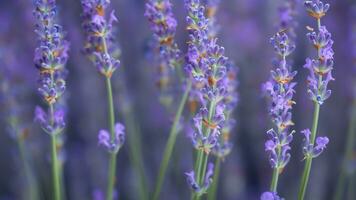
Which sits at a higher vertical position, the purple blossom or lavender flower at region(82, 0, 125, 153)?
lavender flower at region(82, 0, 125, 153)

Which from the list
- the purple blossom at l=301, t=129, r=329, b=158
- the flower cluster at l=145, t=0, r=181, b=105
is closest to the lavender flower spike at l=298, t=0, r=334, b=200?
the purple blossom at l=301, t=129, r=329, b=158

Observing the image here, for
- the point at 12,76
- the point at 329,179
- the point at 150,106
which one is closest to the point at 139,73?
the point at 150,106

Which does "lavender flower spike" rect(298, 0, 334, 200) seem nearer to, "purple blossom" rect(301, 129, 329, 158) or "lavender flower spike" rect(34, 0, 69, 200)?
"purple blossom" rect(301, 129, 329, 158)

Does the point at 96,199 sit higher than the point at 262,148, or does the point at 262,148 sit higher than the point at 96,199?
the point at 262,148

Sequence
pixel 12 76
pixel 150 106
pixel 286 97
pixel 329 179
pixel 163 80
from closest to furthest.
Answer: pixel 286 97, pixel 163 80, pixel 12 76, pixel 329 179, pixel 150 106

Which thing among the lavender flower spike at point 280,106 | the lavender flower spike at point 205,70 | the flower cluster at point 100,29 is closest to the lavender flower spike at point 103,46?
the flower cluster at point 100,29

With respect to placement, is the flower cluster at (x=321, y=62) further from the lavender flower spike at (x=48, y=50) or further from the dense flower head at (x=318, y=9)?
the lavender flower spike at (x=48, y=50)

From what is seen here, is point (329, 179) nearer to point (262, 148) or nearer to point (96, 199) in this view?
point (262, 148)

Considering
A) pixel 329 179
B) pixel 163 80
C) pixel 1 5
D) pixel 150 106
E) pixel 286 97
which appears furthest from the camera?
pixel 1 5
